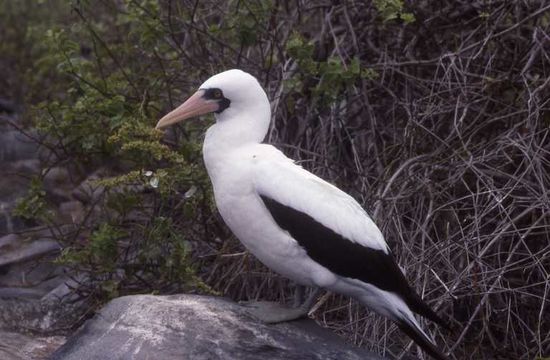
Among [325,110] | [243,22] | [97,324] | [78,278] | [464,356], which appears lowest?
[464,356]

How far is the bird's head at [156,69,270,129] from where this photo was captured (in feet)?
14.5

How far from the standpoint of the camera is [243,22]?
220 inches

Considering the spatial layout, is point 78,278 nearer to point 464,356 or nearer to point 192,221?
→ point 192,221

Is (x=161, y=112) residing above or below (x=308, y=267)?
above

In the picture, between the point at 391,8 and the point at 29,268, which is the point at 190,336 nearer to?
the point at 391,8

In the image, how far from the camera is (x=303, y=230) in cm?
419

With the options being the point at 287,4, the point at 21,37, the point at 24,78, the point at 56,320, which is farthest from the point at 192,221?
the point at 21,37

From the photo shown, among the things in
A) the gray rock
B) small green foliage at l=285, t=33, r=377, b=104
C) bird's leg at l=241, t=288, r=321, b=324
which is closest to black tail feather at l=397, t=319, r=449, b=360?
bird's leg at l=241, t=288, r=321, b=324

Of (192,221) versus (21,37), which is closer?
(192,221)

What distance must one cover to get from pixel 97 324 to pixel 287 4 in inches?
107

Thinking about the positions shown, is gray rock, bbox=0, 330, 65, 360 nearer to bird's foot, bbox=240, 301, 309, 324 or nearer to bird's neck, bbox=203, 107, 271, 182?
bird's foot, bbox=240, 301, 309, 324

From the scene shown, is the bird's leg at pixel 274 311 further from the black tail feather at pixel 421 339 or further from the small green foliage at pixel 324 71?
the small green foliage at pixel 324 71

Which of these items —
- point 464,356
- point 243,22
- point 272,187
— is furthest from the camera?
point 243,22

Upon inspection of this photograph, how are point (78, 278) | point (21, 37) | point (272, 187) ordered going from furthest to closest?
point (21, 37) → point (78, 278) → point (272, 187)
